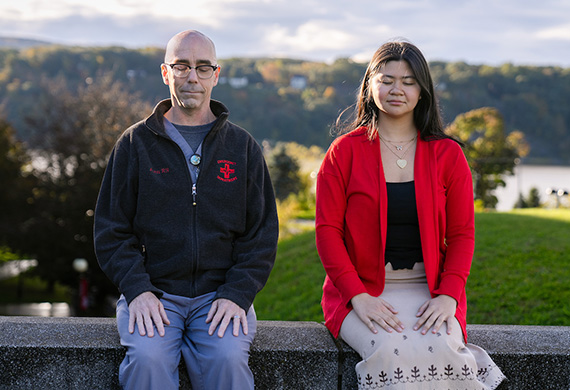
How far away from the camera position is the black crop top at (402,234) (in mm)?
2619

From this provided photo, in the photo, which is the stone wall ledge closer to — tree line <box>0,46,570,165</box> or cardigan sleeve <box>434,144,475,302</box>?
cardigan sleeve <box>434,144,475,302</box>

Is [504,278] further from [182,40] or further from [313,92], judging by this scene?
[313,92]

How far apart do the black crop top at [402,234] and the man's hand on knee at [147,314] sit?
101 centimetres

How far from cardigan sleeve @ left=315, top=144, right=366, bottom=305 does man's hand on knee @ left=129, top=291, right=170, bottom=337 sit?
74 centimetres

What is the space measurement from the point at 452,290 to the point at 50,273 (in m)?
24.0

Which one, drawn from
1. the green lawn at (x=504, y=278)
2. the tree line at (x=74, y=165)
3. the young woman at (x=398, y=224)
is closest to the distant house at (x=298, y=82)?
the tree line at (x=74, y=165)

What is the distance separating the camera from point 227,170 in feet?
8.71

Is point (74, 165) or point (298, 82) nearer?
point (74, 165)

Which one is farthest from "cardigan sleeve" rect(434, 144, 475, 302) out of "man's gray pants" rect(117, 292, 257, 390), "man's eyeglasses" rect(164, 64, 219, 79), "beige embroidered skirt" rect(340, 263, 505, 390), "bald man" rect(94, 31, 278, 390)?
Result: "man's eyeglasses" rect(164, 64, 219, 79)

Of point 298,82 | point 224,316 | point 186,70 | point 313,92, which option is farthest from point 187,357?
point 298,82

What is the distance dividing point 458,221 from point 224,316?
1124 millimetres

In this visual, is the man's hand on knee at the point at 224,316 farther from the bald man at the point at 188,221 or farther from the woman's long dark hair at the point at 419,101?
the woman's long dark hair at the point at 419,101

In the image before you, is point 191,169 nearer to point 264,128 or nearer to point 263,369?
point 263,369

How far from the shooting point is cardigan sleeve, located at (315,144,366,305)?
8.36 feet
